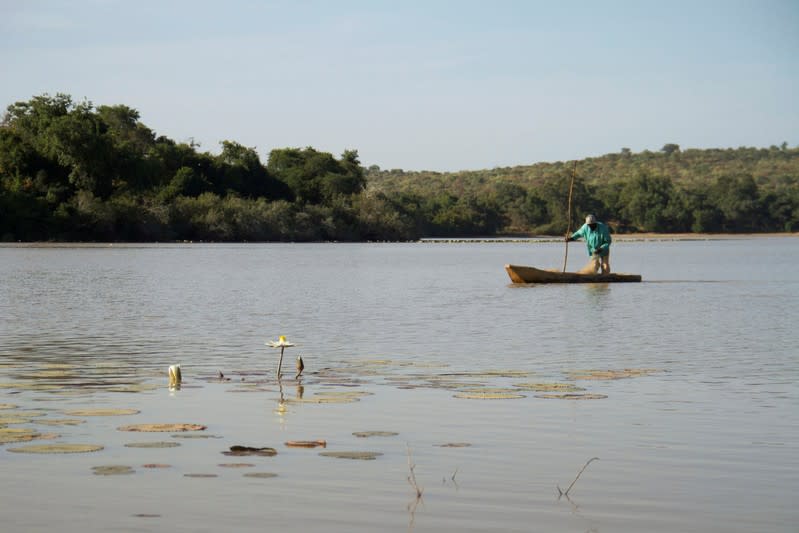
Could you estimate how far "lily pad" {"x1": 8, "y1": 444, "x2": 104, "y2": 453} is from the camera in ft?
33.6

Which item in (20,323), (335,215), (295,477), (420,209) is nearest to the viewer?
(295,477)

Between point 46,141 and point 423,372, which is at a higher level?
point 46,141

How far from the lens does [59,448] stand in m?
10.4

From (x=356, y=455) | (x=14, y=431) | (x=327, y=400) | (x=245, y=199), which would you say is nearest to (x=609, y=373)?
(x=327, y=400)

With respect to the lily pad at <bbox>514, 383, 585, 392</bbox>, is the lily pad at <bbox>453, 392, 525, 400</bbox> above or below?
above

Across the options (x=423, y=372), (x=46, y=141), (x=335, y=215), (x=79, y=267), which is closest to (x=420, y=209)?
(x=335, y=215)

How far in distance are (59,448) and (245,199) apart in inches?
4287

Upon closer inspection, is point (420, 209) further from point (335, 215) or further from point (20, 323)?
point (20, 323)

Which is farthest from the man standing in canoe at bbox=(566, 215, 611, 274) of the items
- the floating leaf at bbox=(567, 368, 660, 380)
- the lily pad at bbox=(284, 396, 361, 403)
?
the lily pad at bbox=(284, 396, 361, 403)

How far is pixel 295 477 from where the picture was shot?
945 cm

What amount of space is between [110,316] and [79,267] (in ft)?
92.9

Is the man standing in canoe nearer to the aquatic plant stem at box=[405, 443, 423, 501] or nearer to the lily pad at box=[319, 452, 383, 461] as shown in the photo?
the lily pad at box=[319, 452, 383, 461]

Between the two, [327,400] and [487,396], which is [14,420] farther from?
[487,396]

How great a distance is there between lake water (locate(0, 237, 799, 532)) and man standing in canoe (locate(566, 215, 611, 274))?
39.1 ft
